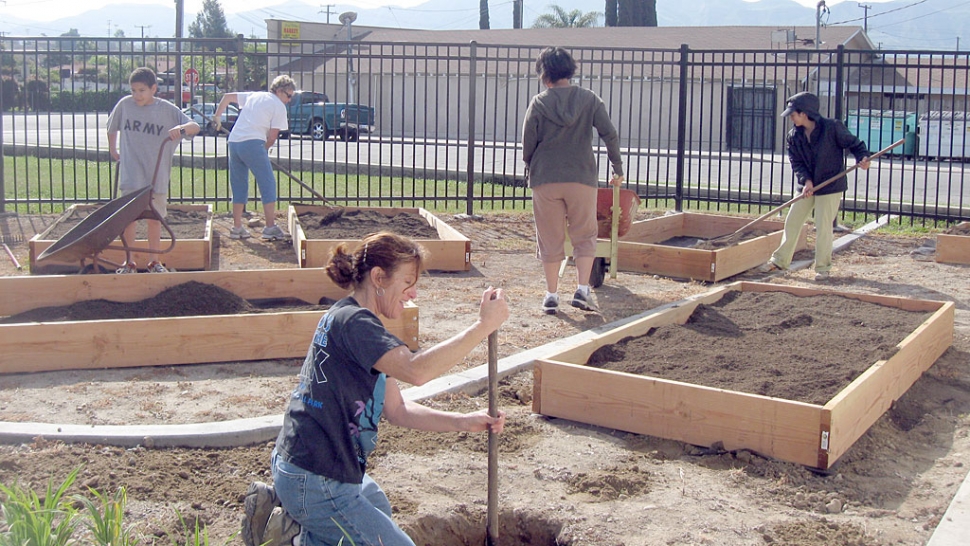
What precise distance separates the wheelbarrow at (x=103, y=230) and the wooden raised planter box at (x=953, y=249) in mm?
7597

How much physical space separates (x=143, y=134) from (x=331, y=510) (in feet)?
18.2

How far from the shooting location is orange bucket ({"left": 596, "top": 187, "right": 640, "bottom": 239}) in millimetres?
8484

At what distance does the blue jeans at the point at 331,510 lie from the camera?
308 cm

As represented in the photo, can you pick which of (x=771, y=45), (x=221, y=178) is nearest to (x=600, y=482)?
(x=221, y=178)

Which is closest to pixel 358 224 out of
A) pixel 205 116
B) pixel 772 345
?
pixel 205 116

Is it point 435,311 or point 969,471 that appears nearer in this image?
point 969,471

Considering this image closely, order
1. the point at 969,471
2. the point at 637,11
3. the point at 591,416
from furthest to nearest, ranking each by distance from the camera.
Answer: the point at 637,11, the point at 591,416, the point at 969,471

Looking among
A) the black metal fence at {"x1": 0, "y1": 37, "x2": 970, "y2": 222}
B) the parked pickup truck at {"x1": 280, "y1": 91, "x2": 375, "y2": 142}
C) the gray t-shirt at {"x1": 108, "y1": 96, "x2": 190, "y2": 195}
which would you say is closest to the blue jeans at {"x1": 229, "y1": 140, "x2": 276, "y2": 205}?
the parked pickup truck at {"x1": 280, "y1": 91, "x2": 375, "y2": 142}

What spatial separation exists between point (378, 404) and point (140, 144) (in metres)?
5.42

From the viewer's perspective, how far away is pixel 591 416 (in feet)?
16.6

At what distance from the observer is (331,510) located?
10.1 ft

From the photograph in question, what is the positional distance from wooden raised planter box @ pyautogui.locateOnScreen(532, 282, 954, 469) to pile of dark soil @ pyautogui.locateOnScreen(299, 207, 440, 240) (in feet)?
15.3

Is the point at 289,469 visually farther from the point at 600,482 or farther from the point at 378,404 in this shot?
the point at 600,482

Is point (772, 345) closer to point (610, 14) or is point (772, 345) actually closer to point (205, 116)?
point (205, 116)
